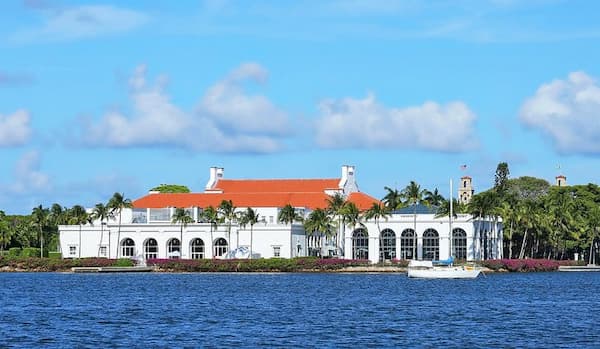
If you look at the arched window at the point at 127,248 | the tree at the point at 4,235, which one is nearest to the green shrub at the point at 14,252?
the tree at the point at 4,235

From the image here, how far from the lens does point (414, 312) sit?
69188mm

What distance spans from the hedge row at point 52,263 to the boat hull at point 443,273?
35.4 m

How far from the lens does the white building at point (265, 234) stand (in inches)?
5143

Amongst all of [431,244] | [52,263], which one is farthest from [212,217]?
[431,244]

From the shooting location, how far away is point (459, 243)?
130 metres

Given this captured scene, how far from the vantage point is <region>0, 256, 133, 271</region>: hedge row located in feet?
438

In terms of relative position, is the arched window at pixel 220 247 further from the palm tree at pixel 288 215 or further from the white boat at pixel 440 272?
the white boat at pixel 440 272

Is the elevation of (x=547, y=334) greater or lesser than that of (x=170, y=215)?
lesser

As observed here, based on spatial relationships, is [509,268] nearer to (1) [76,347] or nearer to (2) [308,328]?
(2) [308,328]

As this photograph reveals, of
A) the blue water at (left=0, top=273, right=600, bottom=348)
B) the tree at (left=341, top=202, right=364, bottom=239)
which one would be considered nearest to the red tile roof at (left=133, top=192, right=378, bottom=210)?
the tree at (left=341, top=202, right=364, bottom=239)

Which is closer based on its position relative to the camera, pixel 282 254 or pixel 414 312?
pixel 414 312

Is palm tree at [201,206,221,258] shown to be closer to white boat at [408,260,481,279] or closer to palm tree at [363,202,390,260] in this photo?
palm tree at [363,202,390,260]

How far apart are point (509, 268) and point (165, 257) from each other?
3961 cm

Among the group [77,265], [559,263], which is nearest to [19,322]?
[77,265]
